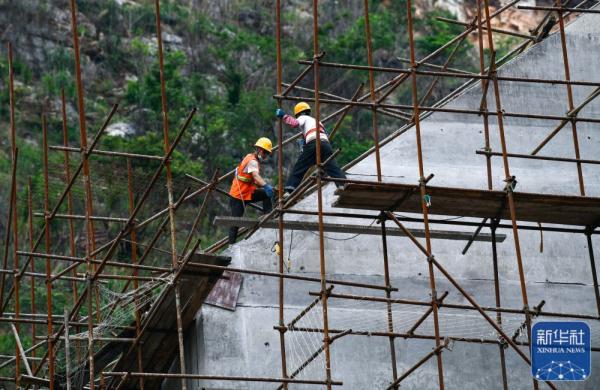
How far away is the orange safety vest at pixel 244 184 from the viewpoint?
1689 centimetres

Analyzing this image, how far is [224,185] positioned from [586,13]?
16.8 metres

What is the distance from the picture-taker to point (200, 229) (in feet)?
101

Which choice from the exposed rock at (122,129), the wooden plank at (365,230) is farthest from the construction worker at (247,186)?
the exposed rock at (122,129)

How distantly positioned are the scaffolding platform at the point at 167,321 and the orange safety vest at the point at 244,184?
1.51 m

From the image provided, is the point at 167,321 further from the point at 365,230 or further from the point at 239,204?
the point at 365,230

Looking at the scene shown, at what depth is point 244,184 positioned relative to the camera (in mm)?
16938

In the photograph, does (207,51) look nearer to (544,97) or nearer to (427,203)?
(544,97)

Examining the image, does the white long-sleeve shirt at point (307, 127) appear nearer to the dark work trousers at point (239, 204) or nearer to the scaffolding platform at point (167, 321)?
the dark work trousers at point (239, 204)

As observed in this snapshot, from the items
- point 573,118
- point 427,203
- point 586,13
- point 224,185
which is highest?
point 224,185

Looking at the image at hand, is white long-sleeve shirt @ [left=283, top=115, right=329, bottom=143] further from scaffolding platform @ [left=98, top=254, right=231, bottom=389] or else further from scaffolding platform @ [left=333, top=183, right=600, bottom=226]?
scaffolding platform @ [left=98, top=254, right=231, bottom=389]

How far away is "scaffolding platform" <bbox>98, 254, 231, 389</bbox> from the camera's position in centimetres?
1543

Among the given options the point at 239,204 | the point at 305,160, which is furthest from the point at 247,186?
the point at 305,160

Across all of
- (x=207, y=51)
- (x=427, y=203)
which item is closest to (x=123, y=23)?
(x=207, y=51)

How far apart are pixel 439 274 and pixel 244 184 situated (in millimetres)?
2627
